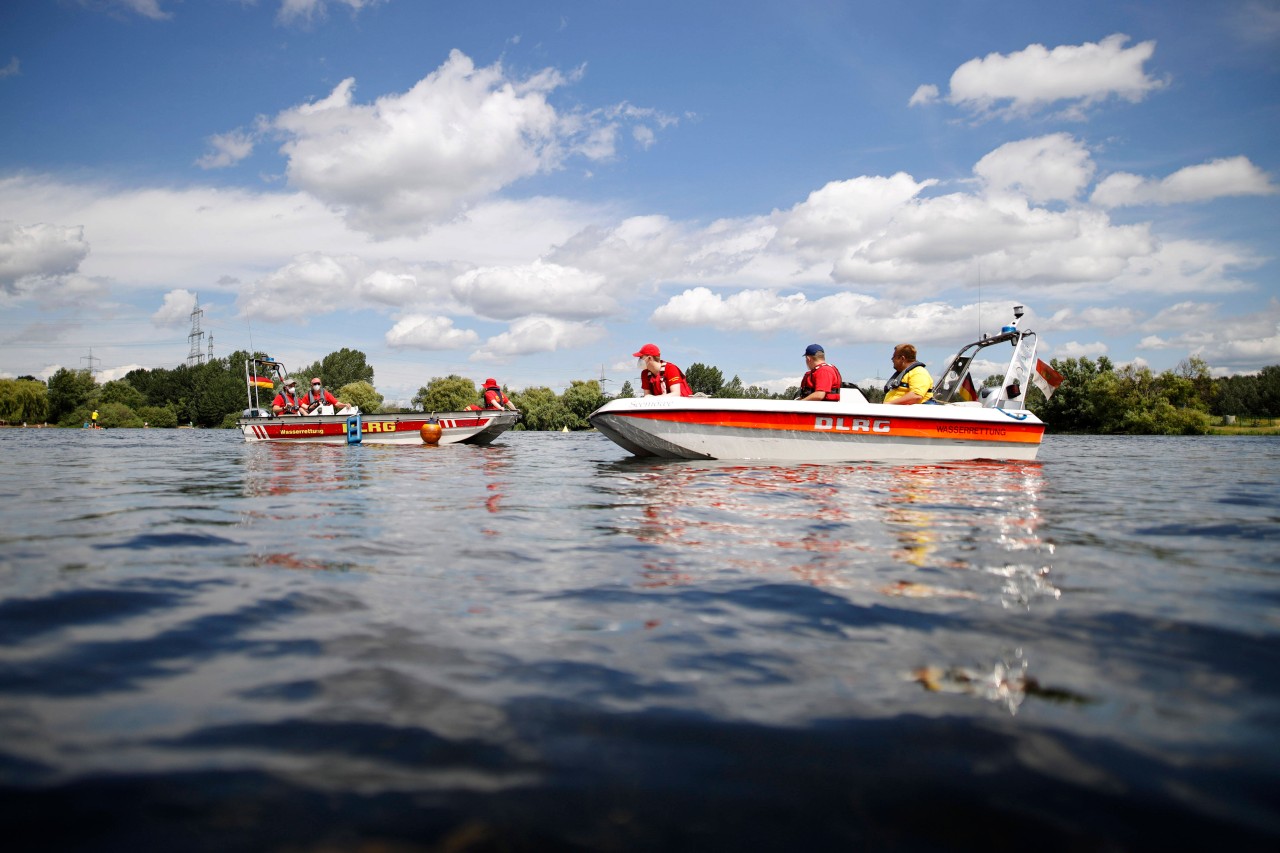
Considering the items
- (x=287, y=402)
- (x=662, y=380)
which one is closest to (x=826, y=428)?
(x=662, y=380)

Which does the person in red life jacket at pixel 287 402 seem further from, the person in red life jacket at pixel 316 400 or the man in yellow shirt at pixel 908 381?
the man in yellow shirt at pixel 908 381

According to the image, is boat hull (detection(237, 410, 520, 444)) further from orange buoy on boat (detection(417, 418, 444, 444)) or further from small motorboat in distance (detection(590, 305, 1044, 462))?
small motorboat in distance (detection(590, 305, 1044, 462))

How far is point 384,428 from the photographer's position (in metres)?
23.3

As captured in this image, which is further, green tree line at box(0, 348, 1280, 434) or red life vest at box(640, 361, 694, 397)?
green tree line at box(0, 348, 1280, 434)

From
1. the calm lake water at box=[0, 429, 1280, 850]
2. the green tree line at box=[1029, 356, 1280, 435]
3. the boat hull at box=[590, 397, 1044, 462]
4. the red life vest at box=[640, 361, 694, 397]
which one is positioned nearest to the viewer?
the calm lake water at box=[0, 429, 1280, 850]

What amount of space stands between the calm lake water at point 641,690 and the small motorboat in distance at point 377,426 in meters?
17.7

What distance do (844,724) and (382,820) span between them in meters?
1.14

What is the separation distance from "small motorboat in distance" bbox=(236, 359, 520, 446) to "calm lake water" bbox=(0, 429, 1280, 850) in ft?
58.1

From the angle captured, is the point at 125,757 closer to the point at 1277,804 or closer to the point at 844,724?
the point at 844,724

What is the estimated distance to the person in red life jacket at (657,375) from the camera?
13.5 metres

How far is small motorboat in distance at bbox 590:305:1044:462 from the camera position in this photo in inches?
472

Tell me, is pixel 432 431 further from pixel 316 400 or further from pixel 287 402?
pixel 287 402

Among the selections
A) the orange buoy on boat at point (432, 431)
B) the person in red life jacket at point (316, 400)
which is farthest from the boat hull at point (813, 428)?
the person in red life jacket at point (316, 400)

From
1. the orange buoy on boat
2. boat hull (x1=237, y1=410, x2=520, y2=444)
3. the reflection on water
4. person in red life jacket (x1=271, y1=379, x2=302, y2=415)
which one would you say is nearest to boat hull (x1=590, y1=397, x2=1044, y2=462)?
the reflection on water
